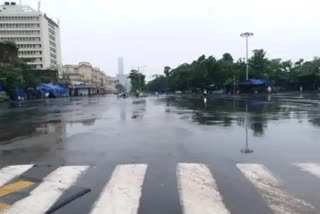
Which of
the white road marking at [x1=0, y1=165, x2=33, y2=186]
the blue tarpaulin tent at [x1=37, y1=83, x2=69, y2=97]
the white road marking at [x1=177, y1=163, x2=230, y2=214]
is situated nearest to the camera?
the white road marking at [x1=177, y1=163, x2=230, y2=214]

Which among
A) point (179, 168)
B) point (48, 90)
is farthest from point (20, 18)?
point (179, 168)

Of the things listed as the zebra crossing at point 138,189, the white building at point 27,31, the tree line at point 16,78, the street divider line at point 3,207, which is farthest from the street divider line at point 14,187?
the white building at point 27,31

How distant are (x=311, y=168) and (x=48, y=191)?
5.36 m

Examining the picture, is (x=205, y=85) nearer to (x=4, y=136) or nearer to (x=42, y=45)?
(x=42, y=45)

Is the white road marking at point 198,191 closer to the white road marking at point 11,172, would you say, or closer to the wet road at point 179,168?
the wet road at point 179,168

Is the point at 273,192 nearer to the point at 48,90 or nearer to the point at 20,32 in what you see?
the point at 48,90

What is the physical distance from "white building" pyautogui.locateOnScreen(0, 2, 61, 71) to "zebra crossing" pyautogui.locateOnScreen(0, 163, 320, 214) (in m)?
139

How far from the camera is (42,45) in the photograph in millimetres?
146125

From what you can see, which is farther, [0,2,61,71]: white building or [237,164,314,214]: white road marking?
[0,2,61,71]: white building

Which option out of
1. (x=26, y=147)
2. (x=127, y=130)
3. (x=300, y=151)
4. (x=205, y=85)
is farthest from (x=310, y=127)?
(x=205, y=85)

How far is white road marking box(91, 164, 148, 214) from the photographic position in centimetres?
573

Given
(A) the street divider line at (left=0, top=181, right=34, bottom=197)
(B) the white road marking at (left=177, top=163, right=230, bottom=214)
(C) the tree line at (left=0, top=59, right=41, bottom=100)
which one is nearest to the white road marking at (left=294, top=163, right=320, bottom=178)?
(B) the white road marking at (left=177, top=163, right=230, bottom=214)

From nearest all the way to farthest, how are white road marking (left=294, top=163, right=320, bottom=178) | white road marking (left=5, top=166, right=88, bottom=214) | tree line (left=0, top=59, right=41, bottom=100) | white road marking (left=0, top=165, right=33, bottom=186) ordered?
white road marking (left=5, top=166, right=88, bottom=214)
white road marking (left=0, top=165, right=33, bottom=186)
white road marking (left=294, top=163, right=320, bottom=178)
tree line (left=0, top=59, right=41, bottom=100)

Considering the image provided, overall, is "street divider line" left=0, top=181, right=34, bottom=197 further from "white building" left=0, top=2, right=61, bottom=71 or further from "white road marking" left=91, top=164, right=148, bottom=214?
"white building" left=0, top=2, right=61, bottom=71
